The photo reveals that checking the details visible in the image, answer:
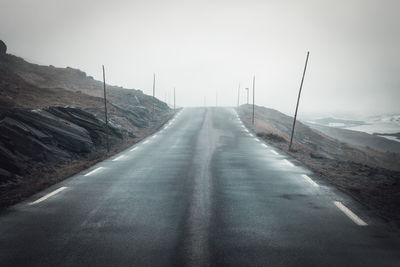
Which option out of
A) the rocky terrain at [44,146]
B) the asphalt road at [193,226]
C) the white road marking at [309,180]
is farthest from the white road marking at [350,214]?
the rocky terrain at [44,146]

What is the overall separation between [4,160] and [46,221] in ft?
19.2

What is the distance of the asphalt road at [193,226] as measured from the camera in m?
3.56

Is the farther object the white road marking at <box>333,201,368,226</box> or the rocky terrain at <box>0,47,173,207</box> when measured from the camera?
the rocky terrain at <box>0,47,173,207</box>

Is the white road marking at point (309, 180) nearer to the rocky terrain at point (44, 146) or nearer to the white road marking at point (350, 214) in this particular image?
the white road marking at point (350, 214)

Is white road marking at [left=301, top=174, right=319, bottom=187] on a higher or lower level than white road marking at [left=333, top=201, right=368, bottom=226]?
lower

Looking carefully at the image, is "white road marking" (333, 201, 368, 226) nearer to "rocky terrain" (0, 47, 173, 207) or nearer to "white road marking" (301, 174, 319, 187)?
"white road marking" (301, 174, 319, 187)

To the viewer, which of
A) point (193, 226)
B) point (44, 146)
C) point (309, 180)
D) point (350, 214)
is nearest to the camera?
point (193, 226)

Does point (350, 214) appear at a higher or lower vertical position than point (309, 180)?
higher

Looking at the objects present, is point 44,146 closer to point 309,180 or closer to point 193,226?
point 193,226

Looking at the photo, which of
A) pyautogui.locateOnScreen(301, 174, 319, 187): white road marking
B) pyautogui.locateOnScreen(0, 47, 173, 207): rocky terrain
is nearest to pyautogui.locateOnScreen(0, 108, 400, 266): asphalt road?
pyautogui.locateOnScreen(301, 174, 319, 187): white road marking

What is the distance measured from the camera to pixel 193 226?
4590 mm

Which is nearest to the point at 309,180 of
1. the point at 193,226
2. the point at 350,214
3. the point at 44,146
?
the point at 350,214

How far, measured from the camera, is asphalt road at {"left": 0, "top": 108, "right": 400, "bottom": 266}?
356 centimetres

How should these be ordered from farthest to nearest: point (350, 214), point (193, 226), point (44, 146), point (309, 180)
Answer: point (44, 146)
point (309, 180)
point (350, 214)
point (193, 226)
